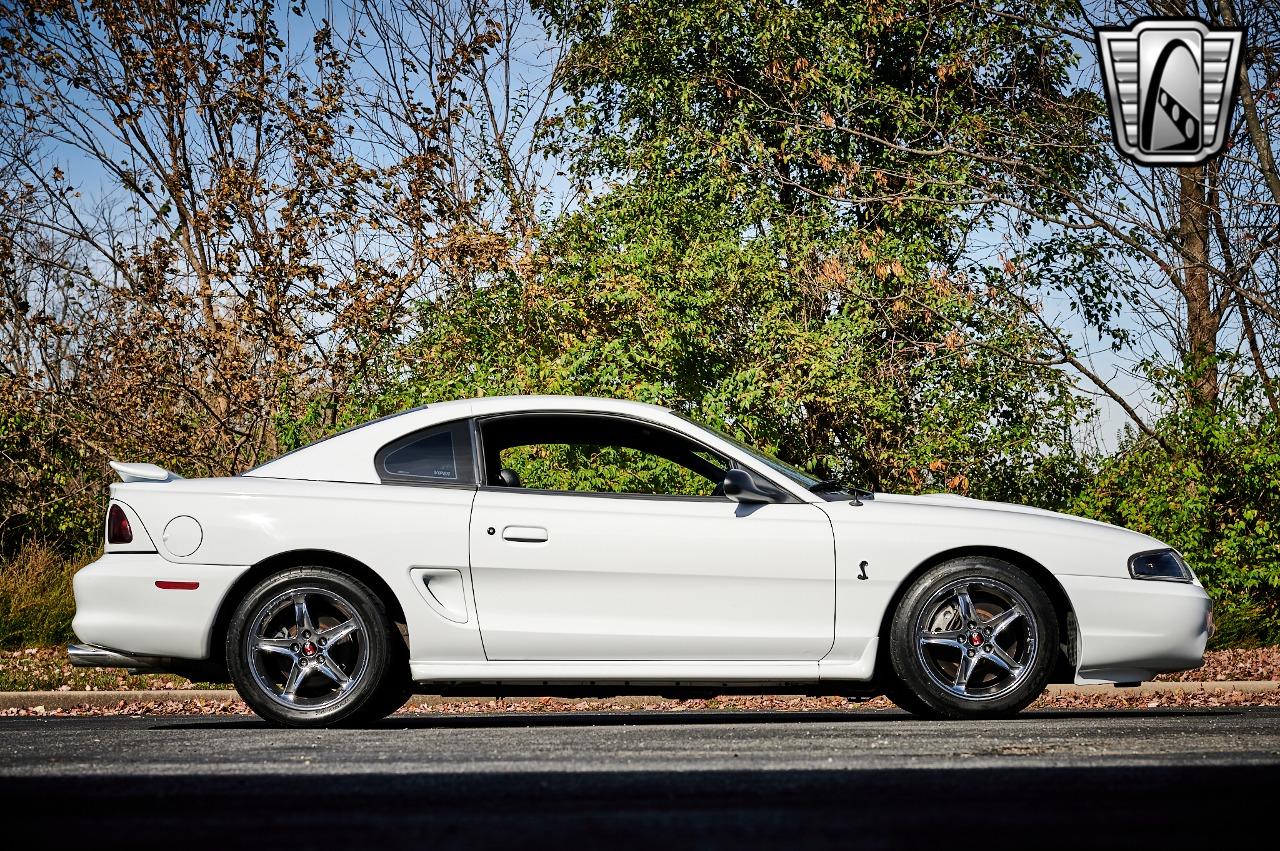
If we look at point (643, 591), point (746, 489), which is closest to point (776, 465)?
point (746, 489)

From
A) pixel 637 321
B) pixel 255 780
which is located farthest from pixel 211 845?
pixel 637 321

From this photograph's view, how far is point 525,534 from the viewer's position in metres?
6.66

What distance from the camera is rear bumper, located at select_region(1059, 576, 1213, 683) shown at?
6.71m

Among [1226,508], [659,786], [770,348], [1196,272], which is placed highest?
[1196,272]

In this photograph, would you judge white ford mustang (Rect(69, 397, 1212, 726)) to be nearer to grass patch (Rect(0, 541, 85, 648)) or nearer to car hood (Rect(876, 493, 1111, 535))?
car hood (Rect(876, 493, 1111, 535))

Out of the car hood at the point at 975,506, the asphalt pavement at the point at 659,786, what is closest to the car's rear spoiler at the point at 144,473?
the asphalt pavement at the point at 659,786

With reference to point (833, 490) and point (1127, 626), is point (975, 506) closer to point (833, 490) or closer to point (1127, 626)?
point (833, 490)

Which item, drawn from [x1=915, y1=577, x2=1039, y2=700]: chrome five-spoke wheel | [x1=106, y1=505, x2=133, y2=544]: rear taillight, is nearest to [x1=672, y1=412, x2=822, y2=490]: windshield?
[x1=915, y1=577, x2=1039, y2=700]: chrome five-spoke wheel

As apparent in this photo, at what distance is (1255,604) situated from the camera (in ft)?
42.5

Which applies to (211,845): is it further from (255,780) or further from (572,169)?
(572,169)

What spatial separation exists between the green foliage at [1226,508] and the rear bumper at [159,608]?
361 inches

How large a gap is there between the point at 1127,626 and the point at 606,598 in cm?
249

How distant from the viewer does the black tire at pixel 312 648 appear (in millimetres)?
6629

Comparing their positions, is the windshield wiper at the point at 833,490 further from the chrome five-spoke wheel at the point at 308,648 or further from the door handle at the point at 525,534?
the chrome five-spoke wheel at the point at 308,648
